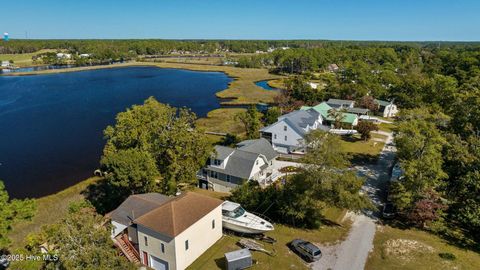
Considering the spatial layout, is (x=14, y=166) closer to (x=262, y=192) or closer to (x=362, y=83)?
(x=262, y=192)

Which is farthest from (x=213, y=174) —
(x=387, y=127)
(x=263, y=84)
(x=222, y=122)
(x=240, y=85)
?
(x=263, y=84)

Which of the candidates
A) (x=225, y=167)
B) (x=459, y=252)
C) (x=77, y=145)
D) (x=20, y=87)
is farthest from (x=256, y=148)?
(x=20, y=87)

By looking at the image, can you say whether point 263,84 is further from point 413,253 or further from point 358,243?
point 413,253

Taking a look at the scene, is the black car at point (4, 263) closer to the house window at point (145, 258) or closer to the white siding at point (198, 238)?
the house window at point (145, 258)

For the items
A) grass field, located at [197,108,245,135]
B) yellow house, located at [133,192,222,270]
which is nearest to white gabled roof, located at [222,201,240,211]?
yellow house, located at [133,192,222,270]

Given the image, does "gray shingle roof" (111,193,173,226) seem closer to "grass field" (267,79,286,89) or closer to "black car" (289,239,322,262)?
"black car" (289,239,322,262)
